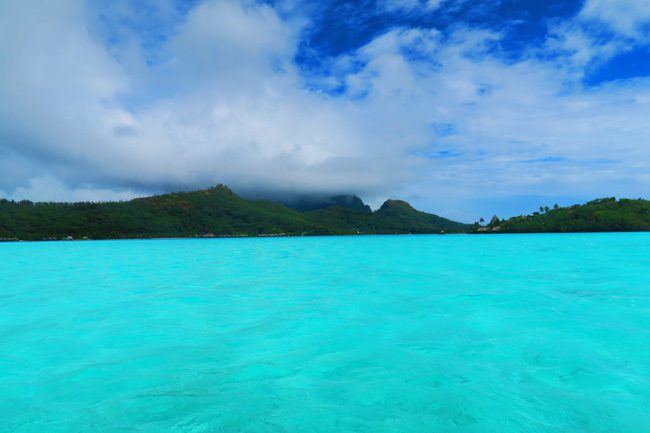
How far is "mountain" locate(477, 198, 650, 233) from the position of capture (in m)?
170

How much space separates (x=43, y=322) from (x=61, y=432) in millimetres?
10443

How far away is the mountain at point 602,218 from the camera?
556 ft

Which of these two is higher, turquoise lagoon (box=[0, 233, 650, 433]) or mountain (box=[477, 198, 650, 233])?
mountain (box=[477, 198, 650, 233])

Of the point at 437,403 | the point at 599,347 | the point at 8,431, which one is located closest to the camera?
the point at 8,431

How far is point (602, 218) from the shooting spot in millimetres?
175875

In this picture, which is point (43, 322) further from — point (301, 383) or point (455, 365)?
point (455, 365)

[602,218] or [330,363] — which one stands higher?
[602,218]

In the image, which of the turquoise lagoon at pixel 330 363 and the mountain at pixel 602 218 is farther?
the mountain at pixel 602 218

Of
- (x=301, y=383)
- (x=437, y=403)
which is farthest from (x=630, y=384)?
(x=301, y=383)

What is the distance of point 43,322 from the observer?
1432 cm

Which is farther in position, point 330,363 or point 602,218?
point 602,218

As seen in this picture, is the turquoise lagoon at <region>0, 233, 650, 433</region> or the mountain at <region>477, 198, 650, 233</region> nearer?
the turquoise lagoon at <region>0, 233, 650, 433</region>

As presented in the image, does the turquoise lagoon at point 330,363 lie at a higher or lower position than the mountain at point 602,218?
lower

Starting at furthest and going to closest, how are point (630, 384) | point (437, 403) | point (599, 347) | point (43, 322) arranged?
point (43, 322) → point (599, 347) → point (630, 384) → point (437, 403)
